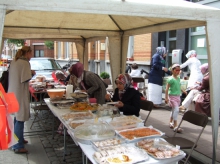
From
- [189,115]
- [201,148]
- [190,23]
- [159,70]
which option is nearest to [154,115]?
[159,70]

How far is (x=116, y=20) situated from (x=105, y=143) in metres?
3.84

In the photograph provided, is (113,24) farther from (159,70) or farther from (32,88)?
(32,88)

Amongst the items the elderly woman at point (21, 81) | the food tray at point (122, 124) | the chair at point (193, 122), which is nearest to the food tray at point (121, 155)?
the food tray at point (122, 124)

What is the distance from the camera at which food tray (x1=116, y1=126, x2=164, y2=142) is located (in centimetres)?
262

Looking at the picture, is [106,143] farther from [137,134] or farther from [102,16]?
[102,16]

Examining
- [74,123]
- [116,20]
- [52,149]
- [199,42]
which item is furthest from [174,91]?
[199,42]

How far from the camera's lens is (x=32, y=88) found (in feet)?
20.8

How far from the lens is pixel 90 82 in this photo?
460cm

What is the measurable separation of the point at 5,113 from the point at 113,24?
4.94m

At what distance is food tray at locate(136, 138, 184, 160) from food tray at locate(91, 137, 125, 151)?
0.20 meters

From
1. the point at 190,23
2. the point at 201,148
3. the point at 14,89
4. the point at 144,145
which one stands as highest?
the point at 190,23

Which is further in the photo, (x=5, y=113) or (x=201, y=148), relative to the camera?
(x=201, y=148)

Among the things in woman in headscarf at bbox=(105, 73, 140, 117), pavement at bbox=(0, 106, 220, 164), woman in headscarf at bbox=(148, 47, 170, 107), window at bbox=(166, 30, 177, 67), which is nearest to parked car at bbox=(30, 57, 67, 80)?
pavement at bbox=(0, 106, 220, 164)

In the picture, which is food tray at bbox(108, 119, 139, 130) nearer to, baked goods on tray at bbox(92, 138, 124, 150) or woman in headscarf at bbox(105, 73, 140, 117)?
baked goods on tray at bbox(92, 138, 124, 150)
